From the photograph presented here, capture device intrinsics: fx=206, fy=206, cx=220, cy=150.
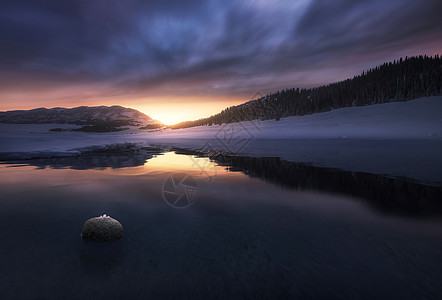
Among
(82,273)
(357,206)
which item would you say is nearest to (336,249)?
(357,206)

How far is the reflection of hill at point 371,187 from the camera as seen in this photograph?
5772mm

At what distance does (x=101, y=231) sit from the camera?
4074 mm

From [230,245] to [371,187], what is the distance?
21.4 ft

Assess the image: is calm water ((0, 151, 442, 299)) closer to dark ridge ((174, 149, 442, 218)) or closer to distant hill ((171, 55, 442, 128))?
dark ridge ((174, 149, 442, 218))

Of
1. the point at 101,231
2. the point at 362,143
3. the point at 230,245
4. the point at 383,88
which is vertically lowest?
the point at 362,143

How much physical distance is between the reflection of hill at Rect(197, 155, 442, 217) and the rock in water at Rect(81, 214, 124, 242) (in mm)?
6330

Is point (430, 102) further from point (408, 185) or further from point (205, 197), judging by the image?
point (205, 197)

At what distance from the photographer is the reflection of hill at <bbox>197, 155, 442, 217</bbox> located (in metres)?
5.77

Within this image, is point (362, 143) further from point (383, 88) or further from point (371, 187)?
point (383, 88)

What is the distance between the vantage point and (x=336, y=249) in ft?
12.6

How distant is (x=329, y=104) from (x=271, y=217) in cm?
4853

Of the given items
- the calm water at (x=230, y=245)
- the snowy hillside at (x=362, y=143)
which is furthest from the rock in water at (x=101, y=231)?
the snowy hillside at (x=362, y=143)

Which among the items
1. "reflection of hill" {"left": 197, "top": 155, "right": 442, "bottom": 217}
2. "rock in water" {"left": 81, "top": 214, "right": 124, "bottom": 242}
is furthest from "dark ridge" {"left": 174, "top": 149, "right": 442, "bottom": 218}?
"rock in water" {"left": 81, "top": 214, "right": 124, "bottom": 242}

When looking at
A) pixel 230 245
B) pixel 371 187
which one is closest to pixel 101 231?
pixel 230 245
